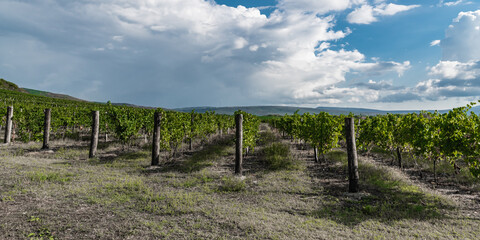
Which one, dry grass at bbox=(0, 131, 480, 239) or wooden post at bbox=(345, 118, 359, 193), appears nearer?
dry grass at bbox=(0, 131, 480, 239)

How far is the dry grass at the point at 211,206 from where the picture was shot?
15.6 ft

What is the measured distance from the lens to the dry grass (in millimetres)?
4746

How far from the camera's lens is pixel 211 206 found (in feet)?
20.0

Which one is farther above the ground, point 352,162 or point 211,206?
point 352,162

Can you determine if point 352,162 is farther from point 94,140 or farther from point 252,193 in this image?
point 94,140

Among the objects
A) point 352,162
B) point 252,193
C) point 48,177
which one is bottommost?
point 252,193

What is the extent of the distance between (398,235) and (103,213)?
6836 mm

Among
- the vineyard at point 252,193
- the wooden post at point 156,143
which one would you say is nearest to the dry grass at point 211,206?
the vineyard at point 252,193

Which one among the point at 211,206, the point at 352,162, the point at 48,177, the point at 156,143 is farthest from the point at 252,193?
the point at 48,177

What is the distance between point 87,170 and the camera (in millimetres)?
9672

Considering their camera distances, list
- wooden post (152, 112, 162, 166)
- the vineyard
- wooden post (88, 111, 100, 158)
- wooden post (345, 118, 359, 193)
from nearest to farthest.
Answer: the vineyard
wooden post (345, 118, 359, 193)
wooden post (152, 112, 162, 166)
wooden post (88, 111, 100, 158)

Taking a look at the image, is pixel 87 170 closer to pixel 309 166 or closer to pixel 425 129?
pixel 309 166

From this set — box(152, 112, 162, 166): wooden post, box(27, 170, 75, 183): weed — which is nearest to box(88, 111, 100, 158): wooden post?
box(27, 170, 75, 183): weed

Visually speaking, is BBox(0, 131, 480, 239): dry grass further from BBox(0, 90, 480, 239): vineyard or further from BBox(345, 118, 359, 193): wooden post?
BBox(345, 118, 359, 193): wooden post
